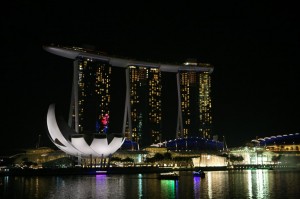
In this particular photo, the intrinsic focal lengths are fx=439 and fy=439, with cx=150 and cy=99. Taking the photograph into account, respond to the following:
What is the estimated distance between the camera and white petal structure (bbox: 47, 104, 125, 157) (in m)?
52.7

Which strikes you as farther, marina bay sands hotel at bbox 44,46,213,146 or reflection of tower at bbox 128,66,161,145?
reflection of tower at bbox 128,66,161,145

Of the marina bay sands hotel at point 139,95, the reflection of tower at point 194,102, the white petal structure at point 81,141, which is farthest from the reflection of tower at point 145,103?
the white petal structure at point 81,141

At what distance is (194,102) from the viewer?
321 feet

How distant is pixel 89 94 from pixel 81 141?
2871 cm

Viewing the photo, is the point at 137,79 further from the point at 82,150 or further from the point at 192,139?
the point at 82,150

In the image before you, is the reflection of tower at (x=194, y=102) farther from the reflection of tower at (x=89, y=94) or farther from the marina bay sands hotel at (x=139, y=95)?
the reflection of tower at (x=89, y=94)

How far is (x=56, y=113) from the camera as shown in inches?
2120

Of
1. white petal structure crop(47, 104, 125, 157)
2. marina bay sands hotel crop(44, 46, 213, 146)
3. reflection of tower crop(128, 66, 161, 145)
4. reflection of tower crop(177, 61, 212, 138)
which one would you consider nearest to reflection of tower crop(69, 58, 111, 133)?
marina bay sands hotel crop(44, 46, 213, 146)

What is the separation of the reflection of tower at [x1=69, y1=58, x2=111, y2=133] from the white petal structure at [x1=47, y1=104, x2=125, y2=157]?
20.6 meters

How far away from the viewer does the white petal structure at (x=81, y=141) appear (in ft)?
173

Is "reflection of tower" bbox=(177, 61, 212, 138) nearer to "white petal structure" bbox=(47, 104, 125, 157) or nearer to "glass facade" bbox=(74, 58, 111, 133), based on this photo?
"glass facade" bbox=(74, 58, 111, 133)

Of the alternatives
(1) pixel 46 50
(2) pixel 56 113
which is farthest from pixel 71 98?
(2) pixel 56 113

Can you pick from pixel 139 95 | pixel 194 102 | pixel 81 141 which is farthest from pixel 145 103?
pixel 81 141

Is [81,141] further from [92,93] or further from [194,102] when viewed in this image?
[194,102]
